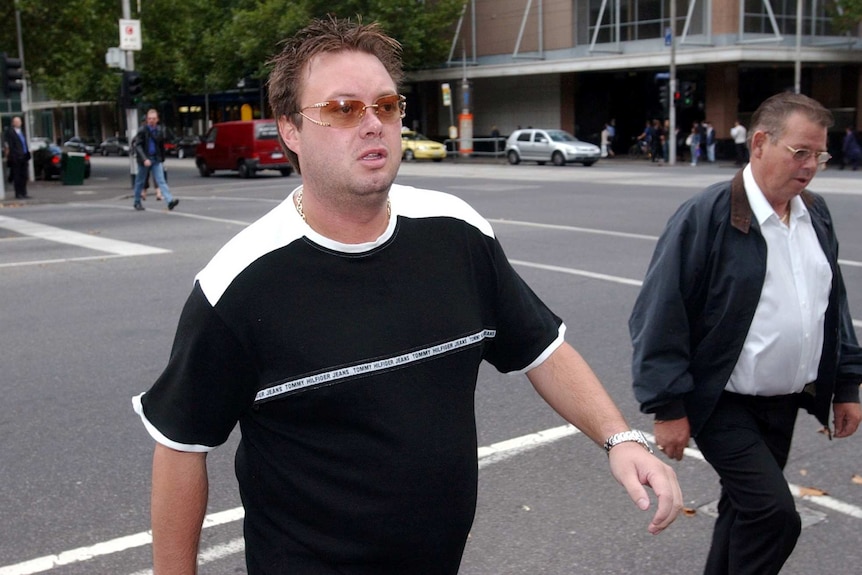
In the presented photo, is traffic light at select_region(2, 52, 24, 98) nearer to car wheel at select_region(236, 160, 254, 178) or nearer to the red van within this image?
the red van

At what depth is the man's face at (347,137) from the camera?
2.06 metres

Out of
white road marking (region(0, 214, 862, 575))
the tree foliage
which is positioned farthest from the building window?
white road marking (region(0, 214, 862, 575))

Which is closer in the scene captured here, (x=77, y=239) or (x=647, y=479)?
(x=647, y=479)

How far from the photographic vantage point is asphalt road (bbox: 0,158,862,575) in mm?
4102

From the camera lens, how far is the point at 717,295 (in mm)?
3285


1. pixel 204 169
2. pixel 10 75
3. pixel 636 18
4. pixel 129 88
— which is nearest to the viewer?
pixel 10 75

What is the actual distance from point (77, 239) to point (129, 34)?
12.4 metres

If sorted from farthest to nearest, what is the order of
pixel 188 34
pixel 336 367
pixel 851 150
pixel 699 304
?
pixel 188 34 < pixel 851 150 < pixel 699 304 < pixel 336 367

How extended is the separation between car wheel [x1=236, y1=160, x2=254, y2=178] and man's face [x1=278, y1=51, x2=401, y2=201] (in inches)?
1200

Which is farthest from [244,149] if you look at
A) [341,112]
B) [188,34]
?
[341,112]

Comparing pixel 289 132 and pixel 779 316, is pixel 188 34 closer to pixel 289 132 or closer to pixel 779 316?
pixel 779 316

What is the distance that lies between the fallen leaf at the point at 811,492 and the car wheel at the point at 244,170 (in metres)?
28.6

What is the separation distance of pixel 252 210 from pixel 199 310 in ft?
57.3

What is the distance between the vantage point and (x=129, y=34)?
2527cm
